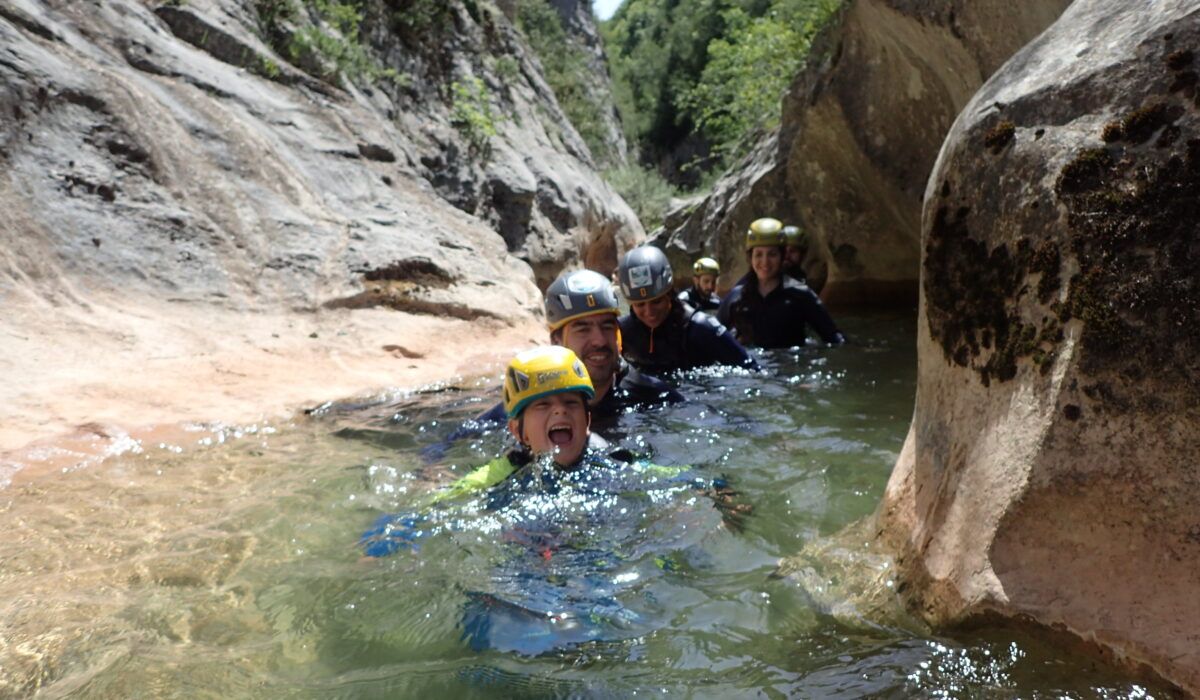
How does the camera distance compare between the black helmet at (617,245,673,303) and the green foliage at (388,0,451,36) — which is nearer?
the black helmet at (617,245,673,303)

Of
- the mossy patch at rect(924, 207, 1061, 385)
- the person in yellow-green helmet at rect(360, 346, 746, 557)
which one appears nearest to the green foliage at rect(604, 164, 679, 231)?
the person in yellow-green helmet at rect(360, 346, 746, 557)

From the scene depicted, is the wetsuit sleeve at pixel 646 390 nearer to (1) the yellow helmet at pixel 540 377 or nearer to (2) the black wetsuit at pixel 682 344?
(2) the black wetsuit at pixel 682 344

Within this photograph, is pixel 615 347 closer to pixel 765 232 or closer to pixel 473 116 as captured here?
pixel 765 232

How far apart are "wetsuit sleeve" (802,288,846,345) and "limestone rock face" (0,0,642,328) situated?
3.10 metres

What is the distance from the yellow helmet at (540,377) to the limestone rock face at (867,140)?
473 centimetres

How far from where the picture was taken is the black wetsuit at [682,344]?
6852mm

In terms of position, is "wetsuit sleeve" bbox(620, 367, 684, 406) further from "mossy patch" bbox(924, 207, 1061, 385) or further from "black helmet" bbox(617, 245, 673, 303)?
"mossy patch" bbox(924, 207, 1061, 385)

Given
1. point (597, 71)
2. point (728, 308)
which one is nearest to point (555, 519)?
point (728, 308)

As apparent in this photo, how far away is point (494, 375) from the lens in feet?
25.6

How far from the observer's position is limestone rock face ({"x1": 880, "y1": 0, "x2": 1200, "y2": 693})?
2.06 metres

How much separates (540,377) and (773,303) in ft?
15.8

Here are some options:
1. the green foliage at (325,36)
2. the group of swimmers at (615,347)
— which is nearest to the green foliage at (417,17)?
the green foliage at (325,36)

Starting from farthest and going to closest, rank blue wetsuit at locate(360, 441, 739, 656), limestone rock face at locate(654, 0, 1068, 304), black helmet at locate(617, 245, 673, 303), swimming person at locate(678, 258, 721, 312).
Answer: swimming person at locate(678, 258, 721, 312)
limestone rock face at locate(654, 0, 1068, 304)
black helmet at locate(617, 245, 673, 303)
blue wetsuit at locate(360, 441, 739, 656)

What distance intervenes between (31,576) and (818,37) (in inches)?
408
